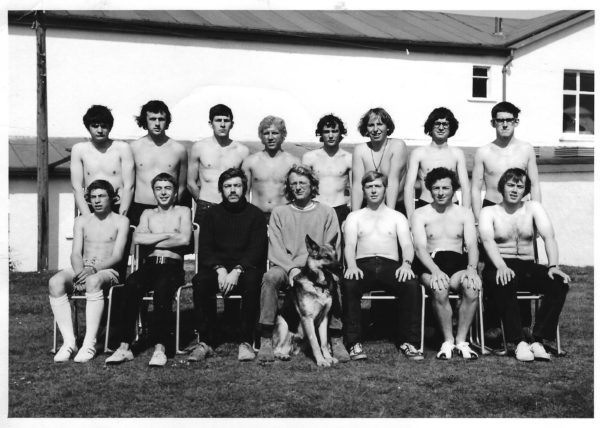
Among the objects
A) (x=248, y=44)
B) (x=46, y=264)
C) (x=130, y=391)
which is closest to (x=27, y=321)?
(x=130, y=391)

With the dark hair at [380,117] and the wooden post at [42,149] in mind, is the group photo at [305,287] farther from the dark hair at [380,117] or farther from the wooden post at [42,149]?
the wooden post at [42,149]

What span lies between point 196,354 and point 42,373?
46.5 inches

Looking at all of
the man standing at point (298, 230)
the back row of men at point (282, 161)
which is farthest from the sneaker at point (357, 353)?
the back row of men at point (282, 161)

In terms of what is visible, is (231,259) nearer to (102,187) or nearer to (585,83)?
(102,187)

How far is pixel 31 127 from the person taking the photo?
567 inches

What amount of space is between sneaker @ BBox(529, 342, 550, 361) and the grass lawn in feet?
0.31

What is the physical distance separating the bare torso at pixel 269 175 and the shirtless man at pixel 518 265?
190cm

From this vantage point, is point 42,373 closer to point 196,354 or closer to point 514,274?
point 196,354

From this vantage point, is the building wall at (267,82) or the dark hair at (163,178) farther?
the building wall at (267,82)

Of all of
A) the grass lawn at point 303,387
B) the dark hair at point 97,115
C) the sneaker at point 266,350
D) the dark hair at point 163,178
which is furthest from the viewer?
the dark hair at point 97,115

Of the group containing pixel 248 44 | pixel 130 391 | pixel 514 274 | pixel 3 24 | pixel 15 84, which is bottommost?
pixel 130 391

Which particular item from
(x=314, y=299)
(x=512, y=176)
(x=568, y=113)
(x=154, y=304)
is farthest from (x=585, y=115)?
(x=154, y=304)

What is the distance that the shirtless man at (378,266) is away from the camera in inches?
233

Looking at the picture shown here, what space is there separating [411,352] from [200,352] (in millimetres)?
1729
